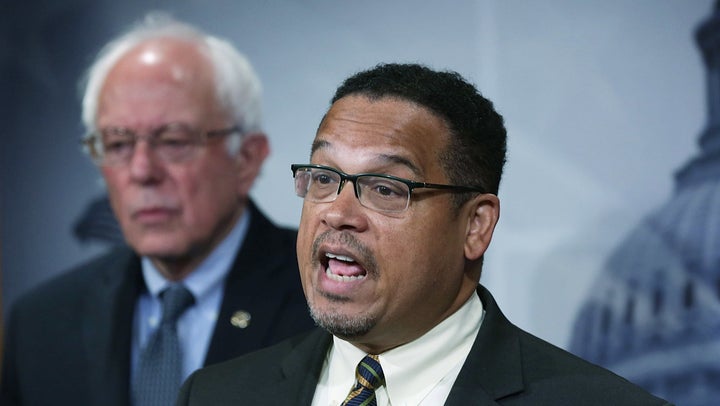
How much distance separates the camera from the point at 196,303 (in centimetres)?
312

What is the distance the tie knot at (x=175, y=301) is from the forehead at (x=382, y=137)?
126 centimetres

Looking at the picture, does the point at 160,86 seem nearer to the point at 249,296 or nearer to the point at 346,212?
the point at 249,296

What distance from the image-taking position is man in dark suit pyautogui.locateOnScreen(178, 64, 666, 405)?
73.9 inches

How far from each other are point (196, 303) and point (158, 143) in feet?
1.66

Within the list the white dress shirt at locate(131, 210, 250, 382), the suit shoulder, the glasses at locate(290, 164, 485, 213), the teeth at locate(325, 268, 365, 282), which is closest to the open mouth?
the teeth at locate(325, 268, 365, 282)

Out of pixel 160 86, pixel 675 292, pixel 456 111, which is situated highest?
pixel 160 86

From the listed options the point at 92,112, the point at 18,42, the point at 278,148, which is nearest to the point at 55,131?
the point at 18,42

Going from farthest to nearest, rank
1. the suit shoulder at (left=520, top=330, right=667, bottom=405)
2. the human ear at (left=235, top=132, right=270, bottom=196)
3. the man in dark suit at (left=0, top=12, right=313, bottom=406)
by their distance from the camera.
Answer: the human ear at (left=235, top=132, right=270, bottom=196)
the man in dark suit at (left=0, top=12, right=313, bottom=406)
the suit shoulder at (left=520, top=330, right=667, bottom=405)

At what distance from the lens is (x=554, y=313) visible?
10.3ft

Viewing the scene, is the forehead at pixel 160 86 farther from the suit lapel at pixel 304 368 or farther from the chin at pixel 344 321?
the chin at pixel 344 321

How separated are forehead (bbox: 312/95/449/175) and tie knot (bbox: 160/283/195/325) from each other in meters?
1.26

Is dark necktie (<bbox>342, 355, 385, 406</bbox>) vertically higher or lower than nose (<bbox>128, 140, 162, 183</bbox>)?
lower

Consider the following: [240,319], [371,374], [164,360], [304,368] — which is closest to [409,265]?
[371,374]

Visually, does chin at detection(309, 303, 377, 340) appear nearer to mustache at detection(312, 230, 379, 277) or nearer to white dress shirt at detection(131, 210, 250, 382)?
mustache at detection(312, 230, 379, 277)
